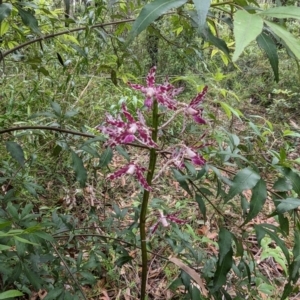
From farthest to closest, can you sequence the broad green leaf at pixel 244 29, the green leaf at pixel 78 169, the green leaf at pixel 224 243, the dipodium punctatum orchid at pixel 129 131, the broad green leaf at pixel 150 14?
the green leaf at pixel 78 169 < the green leaf at pixel 224 243 < the dipodium punctatum orchid at pixel 129 131 < the broad green leaf at pixel 150 14 < the broad green leaf at pixel 244 29

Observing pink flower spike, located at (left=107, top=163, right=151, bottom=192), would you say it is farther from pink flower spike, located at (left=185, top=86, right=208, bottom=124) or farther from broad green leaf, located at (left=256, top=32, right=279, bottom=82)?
broad green leaf, located at (left=256, top=32, right=279, bottom=82)

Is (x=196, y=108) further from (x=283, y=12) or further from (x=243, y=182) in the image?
(x=283, y=12)

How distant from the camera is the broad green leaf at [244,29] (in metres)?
0.31

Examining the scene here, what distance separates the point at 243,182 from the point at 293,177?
0.11 metres

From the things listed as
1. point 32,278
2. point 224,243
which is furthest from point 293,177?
point 32,278

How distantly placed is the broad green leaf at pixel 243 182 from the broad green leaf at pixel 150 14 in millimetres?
331

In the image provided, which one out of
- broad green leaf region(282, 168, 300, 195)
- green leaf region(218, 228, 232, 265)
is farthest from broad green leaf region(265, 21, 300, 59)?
green leaf region(218, 228, 232, 265)

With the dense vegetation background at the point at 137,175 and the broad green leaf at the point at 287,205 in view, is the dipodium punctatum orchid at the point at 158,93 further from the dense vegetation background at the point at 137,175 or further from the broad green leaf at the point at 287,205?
the broad green leaf at the point at 287,205

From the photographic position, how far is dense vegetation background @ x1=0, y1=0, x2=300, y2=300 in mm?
655

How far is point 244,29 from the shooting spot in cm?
34

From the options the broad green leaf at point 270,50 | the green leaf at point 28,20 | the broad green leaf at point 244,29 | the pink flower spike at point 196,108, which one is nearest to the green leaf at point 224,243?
the pink flower spike at point 196,108

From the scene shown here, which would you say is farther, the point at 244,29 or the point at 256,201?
the point at 256,201

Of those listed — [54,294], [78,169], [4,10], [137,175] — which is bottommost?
[54,294]

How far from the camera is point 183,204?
6.52 feet
